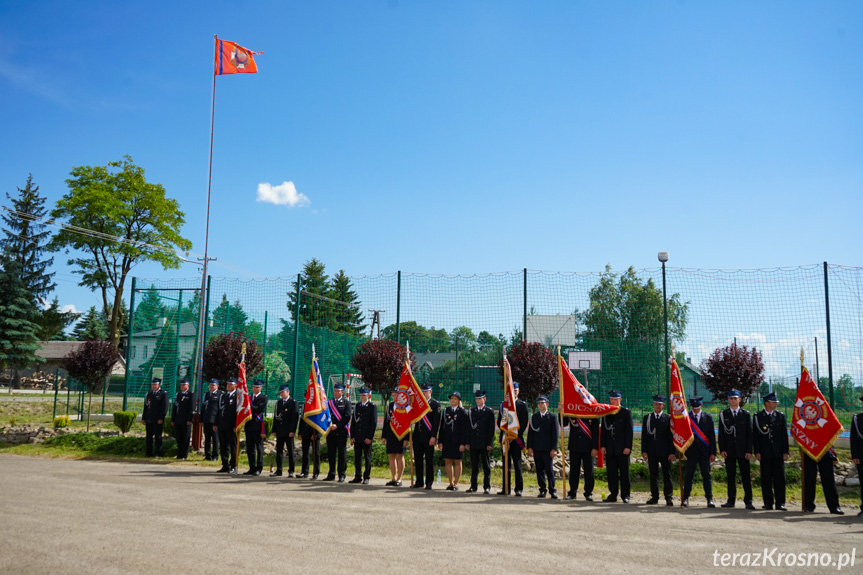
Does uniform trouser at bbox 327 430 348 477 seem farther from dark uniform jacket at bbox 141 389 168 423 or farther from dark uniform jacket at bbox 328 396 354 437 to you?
dark uniform jacket at bbox 141 389 168 423

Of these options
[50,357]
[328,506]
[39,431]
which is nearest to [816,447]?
[328,506]

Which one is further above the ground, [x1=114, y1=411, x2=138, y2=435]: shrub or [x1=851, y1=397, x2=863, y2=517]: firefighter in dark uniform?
[x1=851, y1=397, x2=863, y2=517]: firefighter in dark uniform

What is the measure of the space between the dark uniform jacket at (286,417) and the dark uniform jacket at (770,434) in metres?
8.49

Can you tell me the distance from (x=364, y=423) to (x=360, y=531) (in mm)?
5101

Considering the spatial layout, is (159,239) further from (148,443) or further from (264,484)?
(264,484)

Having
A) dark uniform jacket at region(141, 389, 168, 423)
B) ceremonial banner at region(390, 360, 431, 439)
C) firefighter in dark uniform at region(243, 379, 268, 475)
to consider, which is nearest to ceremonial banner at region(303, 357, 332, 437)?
firefighter in dark uniform at region(243, 379, 268, 475)

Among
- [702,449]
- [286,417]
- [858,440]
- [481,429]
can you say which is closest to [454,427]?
[481,429]

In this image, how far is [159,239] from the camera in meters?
36.8

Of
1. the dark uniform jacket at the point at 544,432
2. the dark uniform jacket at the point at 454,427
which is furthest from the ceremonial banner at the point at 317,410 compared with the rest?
the dark uniform jacket at the point at 544,432

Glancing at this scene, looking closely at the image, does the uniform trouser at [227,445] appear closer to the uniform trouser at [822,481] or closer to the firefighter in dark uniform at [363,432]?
the firefighter in dark uniform at [363,432]

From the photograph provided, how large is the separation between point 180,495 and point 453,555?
210 inches

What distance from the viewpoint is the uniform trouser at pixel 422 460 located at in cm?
1155

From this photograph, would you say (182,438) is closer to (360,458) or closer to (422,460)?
(360,458)

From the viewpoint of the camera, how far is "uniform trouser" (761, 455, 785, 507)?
9773 mm
